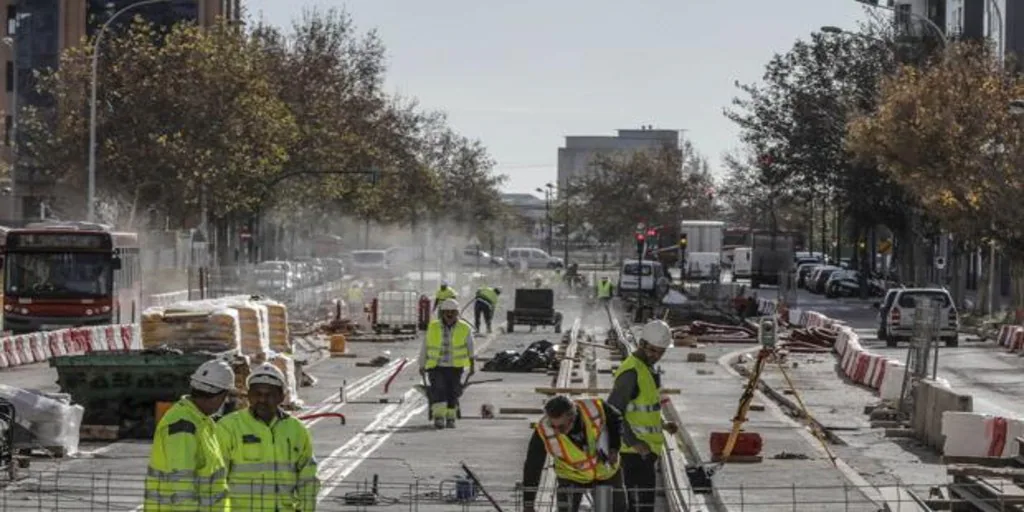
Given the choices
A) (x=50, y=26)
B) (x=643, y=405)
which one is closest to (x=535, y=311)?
(x=643, y=405)

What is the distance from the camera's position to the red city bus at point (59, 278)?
161 ft

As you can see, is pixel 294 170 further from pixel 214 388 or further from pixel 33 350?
pixel 214 388

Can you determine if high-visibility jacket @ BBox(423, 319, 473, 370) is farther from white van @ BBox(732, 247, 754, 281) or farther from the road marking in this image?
white van @ BBox(732, 247, 754, 281)

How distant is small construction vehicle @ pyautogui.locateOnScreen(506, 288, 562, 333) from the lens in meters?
65.2

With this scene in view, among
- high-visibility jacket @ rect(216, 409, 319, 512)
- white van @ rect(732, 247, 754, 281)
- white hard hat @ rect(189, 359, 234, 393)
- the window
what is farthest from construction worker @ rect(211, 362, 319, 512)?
white van @ rect(732, 247, 754, 281)

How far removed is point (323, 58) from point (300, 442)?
82.0m

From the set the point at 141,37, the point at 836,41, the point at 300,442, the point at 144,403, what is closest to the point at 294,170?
the point at 141,37

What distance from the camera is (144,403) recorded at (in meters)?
26.8

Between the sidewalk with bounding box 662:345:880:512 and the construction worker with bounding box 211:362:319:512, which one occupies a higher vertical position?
A: the construction worker with bounding box 211:362:319:512

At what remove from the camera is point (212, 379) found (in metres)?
11.1

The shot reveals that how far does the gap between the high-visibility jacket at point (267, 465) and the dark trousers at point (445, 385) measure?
15.9m

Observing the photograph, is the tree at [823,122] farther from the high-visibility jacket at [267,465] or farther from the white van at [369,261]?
the high-visibility jacket at [267,465]

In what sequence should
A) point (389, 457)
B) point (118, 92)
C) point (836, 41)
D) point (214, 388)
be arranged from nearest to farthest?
1. point (214, 388)
2. point (389, 457)
3. point (118, 92)
4. point (836, 41)

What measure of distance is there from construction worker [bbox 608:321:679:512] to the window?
92.7 metres
